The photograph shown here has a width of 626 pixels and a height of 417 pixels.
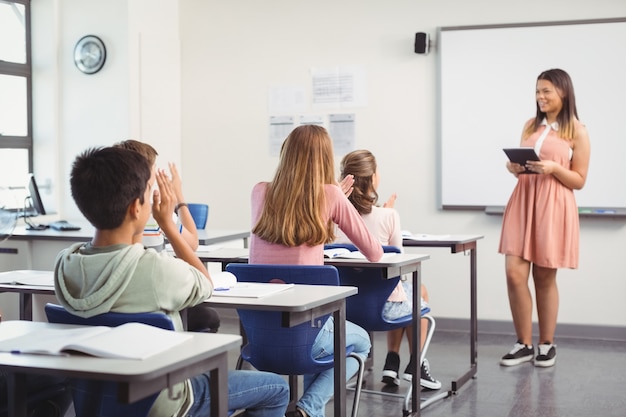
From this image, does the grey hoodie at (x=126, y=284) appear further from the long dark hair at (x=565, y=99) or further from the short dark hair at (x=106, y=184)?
the long dark hair at (x=565, y=99)

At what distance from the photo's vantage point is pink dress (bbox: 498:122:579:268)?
477cm

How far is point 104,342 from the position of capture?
1740mm

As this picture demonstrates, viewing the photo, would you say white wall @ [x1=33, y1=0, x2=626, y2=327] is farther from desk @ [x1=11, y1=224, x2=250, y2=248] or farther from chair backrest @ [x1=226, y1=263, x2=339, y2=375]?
chair backrest @ [x1=226, y1=263, x2=339, y2=375]

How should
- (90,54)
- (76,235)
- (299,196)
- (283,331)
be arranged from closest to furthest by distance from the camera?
(283,331) → (299,196) → (76,235) → (90,54)

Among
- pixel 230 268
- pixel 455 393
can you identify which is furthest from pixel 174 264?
pixel 455 393

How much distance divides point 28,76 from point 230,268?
3.90 metres

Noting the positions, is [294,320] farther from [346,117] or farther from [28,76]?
[28,76]

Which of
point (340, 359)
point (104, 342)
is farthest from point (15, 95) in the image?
point (104, 342)

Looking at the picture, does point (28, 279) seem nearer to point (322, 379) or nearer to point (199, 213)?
point (322, 379)

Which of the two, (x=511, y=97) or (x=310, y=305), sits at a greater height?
(x=511, y=97)

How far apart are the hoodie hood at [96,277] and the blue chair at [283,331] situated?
2.76ft

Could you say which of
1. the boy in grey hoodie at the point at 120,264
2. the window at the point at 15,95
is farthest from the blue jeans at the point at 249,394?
the window at the point at 15,95

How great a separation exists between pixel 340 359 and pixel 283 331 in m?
0.31

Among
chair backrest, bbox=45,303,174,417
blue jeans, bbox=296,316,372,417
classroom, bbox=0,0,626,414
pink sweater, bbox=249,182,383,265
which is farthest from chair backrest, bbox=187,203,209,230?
chair backrest, bbox=45,303,174,417
